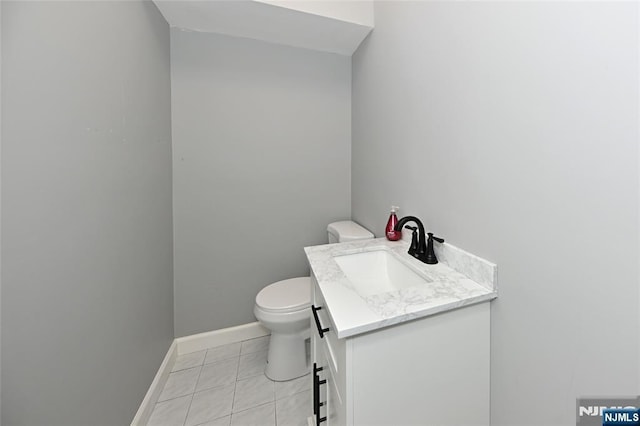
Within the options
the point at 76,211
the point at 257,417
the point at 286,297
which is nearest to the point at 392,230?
the point at 286,297

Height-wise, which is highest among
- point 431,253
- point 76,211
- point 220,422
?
point 76,211

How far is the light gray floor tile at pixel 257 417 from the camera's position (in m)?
1.23

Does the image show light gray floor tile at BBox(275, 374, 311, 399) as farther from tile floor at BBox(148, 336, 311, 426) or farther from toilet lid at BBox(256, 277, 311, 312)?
toilet lid at BBox(256, 277, 311, 312)

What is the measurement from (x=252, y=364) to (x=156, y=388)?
0.55 meters

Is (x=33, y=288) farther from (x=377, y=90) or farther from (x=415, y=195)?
(x=377, y=90)

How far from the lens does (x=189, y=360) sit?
169 cm

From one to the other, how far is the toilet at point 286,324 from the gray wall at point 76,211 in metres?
0.65

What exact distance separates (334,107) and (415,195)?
1.15m

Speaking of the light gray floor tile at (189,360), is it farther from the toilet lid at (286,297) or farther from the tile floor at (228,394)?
the toilet lid at (286,297)

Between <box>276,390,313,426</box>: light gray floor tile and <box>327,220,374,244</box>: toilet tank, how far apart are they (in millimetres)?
944

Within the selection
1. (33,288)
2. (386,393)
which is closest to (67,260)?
(33,288)

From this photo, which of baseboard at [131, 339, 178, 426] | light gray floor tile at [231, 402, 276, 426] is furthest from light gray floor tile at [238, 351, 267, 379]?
baseboard at [131, 339, 178, 426]

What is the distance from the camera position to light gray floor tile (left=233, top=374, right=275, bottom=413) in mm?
1344

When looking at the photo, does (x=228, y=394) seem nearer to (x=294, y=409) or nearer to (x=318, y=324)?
(x=294, y=409)
